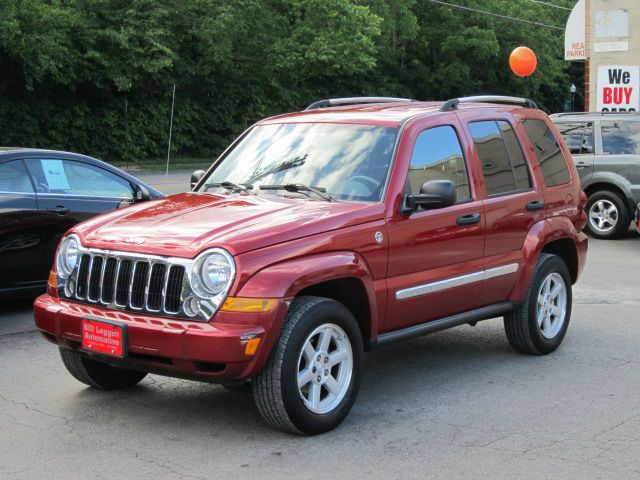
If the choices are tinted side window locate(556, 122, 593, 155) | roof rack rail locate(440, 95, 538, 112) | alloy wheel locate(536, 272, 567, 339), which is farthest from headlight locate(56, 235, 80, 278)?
tinted side window locate(556, 122, 593, 155)

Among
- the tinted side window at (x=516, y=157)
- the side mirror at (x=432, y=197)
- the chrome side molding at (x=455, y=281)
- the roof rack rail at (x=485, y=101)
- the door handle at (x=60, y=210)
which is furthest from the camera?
the door handle at (x=60, y=210)

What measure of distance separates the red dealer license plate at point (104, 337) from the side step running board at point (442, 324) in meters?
1.48

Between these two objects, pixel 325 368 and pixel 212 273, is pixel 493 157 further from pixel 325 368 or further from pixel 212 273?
pixel 212 273

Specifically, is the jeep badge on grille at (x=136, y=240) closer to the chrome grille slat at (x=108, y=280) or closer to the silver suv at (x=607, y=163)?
the chrome grille slat at (x=108, y=280)

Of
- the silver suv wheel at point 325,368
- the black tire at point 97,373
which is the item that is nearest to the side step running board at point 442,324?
the silver suv wheel at point 325,368

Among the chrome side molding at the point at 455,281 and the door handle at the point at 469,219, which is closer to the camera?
the chrome side molding at the point at 455,281

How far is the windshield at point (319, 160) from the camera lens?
19.3 feet

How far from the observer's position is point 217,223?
526 cm

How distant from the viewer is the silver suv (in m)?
14.5

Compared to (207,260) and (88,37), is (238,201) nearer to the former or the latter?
(207,260)

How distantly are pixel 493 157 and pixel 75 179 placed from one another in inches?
165

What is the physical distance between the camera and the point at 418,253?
19.3 ft

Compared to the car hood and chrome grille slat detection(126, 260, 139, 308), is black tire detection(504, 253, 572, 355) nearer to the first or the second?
the car hood

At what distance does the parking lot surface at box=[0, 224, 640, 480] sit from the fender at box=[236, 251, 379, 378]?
608 mm
